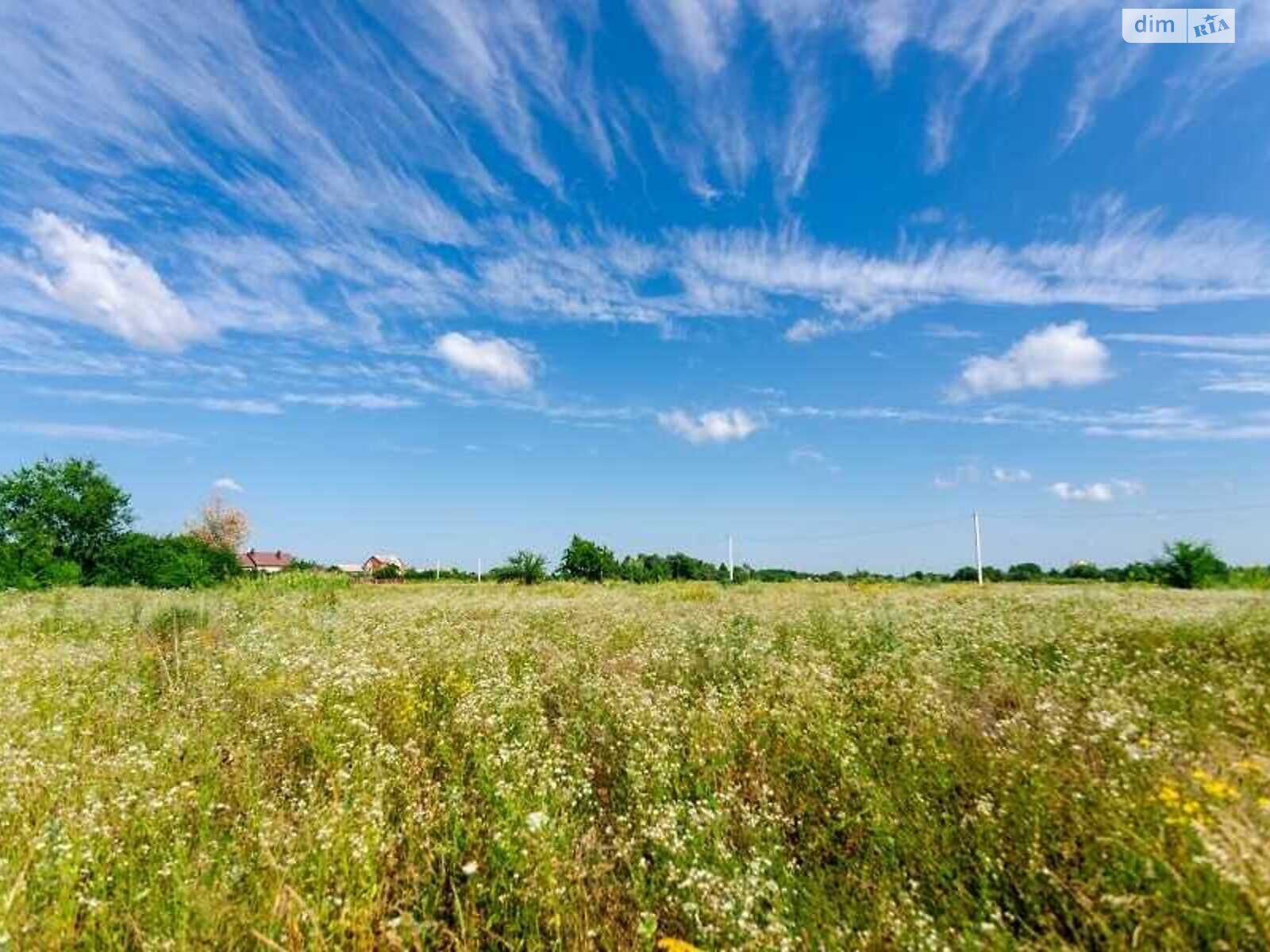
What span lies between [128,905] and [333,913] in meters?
1.02

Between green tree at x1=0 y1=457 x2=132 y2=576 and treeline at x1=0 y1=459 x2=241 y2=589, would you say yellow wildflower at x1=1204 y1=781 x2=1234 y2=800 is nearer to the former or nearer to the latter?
treeline at x1=0 y1=459 x2=241 y2=589

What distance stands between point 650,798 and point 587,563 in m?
38.8

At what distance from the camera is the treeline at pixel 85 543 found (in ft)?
99.6

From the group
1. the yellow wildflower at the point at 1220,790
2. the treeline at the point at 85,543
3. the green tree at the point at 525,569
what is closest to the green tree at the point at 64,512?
the treeline at the point at 85,543

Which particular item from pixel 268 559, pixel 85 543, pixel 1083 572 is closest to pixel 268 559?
pixel 268 559

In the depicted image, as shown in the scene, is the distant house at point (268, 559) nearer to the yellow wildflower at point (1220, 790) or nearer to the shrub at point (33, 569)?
the shrub at point (33, 569)

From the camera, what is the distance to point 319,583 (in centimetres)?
2342

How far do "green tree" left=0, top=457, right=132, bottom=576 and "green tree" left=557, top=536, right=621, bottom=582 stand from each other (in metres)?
25.9

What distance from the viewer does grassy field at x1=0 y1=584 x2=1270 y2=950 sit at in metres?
3.10

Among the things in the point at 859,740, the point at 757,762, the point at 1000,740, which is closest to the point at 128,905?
the point at 757,762

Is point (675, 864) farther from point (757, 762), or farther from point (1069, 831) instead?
point (1069, 831)

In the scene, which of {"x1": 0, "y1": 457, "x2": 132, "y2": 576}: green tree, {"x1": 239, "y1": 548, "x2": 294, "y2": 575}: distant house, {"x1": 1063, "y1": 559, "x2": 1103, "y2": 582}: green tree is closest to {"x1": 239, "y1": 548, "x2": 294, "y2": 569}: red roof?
{"x1": 239, "y1": 548, "x2": 294, "y2": 575}: distant house

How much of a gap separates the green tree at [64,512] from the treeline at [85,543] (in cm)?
4

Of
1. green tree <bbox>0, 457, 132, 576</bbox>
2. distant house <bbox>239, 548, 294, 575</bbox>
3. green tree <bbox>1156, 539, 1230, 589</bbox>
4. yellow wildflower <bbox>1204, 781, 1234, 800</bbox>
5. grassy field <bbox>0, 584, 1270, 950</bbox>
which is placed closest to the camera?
yellow wildflower <bbox>1204, 781, 1234, 800</bbox>
